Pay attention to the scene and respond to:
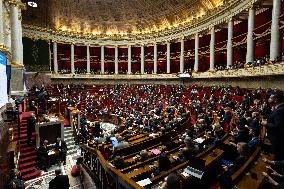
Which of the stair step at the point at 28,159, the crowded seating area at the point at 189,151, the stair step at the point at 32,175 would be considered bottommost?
the stair step at the point at 32,175

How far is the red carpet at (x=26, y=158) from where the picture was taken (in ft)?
31.0

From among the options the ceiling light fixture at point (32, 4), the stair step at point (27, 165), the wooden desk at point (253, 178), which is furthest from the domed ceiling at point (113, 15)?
the wooden desk at point (253, 178)

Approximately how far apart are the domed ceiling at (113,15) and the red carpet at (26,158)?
1930 centimetres

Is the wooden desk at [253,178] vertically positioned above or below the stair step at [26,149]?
above

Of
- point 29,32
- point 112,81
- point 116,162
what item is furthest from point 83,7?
point 116,162

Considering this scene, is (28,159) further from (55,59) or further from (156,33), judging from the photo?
(156,33)

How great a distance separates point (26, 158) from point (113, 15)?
2825 cm

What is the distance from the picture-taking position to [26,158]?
33.3ft

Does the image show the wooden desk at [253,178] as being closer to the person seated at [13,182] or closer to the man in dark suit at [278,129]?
the man in dark suit at [278,129]

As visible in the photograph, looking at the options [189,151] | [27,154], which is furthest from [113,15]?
[189,151]

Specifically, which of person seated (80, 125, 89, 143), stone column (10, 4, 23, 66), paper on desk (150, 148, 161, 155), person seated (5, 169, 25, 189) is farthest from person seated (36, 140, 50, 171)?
stone column (10, 4, 23, 66)

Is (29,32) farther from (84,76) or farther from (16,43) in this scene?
(16,43)

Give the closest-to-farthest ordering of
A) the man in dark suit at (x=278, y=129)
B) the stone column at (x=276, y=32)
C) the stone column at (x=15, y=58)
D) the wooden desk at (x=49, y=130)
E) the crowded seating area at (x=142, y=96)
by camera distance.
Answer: the man in dark suit at (x=278, y=129)
the crowded seating area at (x=142, y=96)
the wooden desk at (x=49, y=130)
the stone column at (x=276, y=32)
the stone column at (x=15, y=58)

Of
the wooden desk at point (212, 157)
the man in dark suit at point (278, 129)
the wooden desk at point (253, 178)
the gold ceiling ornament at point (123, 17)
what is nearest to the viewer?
the wooden desk at point (253, 178)
